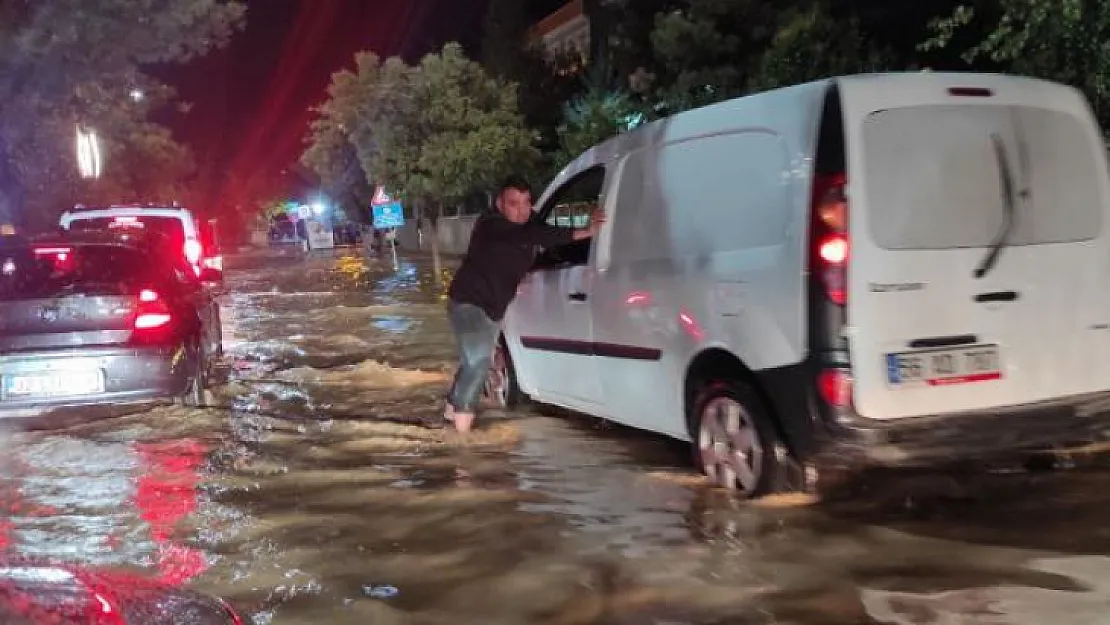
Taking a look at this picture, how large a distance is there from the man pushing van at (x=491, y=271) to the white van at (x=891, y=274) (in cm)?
150

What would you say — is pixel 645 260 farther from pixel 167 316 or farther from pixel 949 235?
pixel 167 316

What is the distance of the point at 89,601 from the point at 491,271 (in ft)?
14.6

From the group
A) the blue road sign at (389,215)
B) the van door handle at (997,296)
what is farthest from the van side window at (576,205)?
the blue road sign at (389,215)

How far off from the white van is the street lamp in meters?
29.1

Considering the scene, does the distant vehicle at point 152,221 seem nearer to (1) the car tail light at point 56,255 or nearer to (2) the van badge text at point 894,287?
(1) the car tail light at point 56,255

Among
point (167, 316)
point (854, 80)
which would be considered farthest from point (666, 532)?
point (167, 316)

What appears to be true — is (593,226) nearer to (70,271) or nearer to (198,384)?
(198,384)

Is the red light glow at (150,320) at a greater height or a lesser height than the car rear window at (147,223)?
lesser

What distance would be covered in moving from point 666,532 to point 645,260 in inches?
62.0

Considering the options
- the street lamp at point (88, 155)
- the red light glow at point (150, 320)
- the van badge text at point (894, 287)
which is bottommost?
the red light glow at point (150, 320)

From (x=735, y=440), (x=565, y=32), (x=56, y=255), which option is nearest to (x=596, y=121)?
(x=56, y=255)

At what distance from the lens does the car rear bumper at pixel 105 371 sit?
712cm

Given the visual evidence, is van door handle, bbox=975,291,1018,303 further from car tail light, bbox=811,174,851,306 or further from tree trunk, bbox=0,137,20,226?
tree trunk, bbox=0,137,20,226

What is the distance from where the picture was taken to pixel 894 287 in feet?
15.3
